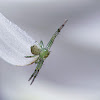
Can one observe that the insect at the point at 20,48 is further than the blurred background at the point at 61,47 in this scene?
No

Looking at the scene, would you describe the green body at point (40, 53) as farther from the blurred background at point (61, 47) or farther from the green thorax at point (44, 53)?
the blurred background at point (61, 47)

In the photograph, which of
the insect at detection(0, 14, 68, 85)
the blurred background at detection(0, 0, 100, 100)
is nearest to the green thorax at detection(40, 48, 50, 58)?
the insect at detection(0, 14, 68, 85)

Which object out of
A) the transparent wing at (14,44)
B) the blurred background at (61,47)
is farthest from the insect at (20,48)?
the blurred background at (61,47)

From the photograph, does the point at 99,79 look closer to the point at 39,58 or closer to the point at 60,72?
the point at 60,72

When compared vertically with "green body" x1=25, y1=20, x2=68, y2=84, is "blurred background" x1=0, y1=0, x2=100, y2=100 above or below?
above

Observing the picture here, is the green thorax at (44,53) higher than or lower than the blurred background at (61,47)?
lower

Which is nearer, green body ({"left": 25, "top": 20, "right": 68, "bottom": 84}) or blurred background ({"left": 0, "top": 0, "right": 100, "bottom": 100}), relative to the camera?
green body ({"left": 25, "top": 20, "right": 68, "bottom": 84})

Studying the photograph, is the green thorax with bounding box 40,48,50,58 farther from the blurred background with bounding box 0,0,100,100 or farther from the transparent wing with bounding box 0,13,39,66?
the blurred background with bounding box 0,0,100,100
